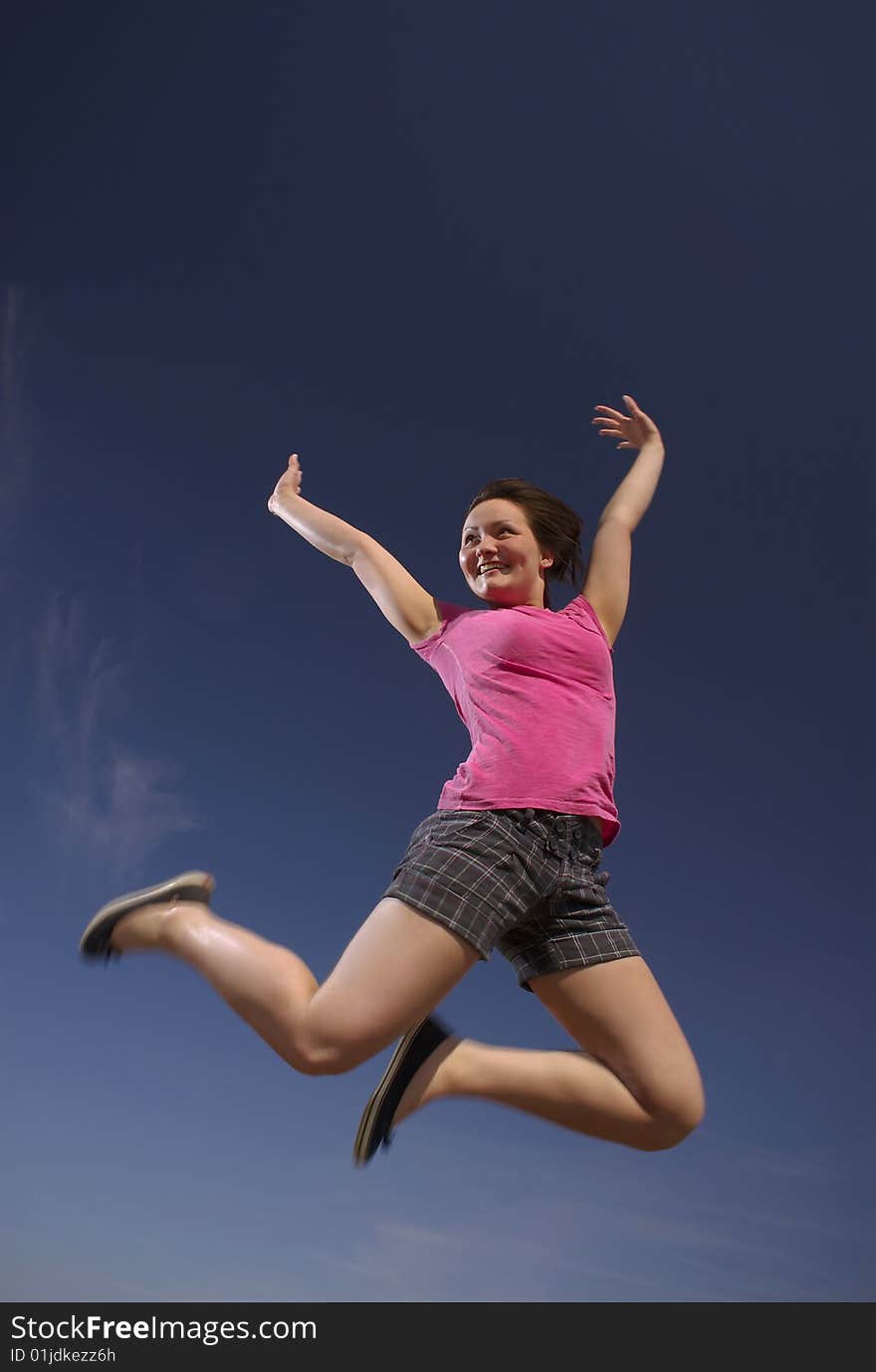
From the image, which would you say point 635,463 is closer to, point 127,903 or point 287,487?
point 287,487

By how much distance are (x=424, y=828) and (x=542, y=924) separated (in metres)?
0.37

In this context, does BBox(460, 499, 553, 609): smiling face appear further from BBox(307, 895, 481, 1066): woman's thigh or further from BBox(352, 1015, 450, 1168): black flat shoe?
BBox(352, 1015, 450, 1168): black flat shoe

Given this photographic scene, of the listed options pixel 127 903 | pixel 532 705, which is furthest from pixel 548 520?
pixel 127 903

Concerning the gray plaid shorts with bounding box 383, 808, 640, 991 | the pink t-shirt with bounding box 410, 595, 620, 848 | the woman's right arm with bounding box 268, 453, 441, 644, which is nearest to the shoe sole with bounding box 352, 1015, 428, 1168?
the gray plaid shorts with bounding box 383, 808, 640, 991

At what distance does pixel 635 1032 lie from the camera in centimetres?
273

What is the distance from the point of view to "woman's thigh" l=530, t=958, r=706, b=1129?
273 centimetres

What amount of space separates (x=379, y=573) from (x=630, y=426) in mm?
→ 1190

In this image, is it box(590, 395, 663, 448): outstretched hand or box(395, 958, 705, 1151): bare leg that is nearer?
box(395, 958, 705, 1151): bare leg

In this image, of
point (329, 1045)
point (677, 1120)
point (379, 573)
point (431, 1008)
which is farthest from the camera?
point (379, 573)

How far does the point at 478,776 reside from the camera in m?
2.88

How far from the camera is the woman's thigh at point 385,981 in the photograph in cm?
252

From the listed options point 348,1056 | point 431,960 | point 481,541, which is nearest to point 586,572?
point 481,541

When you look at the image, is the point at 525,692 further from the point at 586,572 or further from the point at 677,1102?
the point at 677,1102

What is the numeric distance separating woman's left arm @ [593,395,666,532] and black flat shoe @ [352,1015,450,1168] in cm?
161
